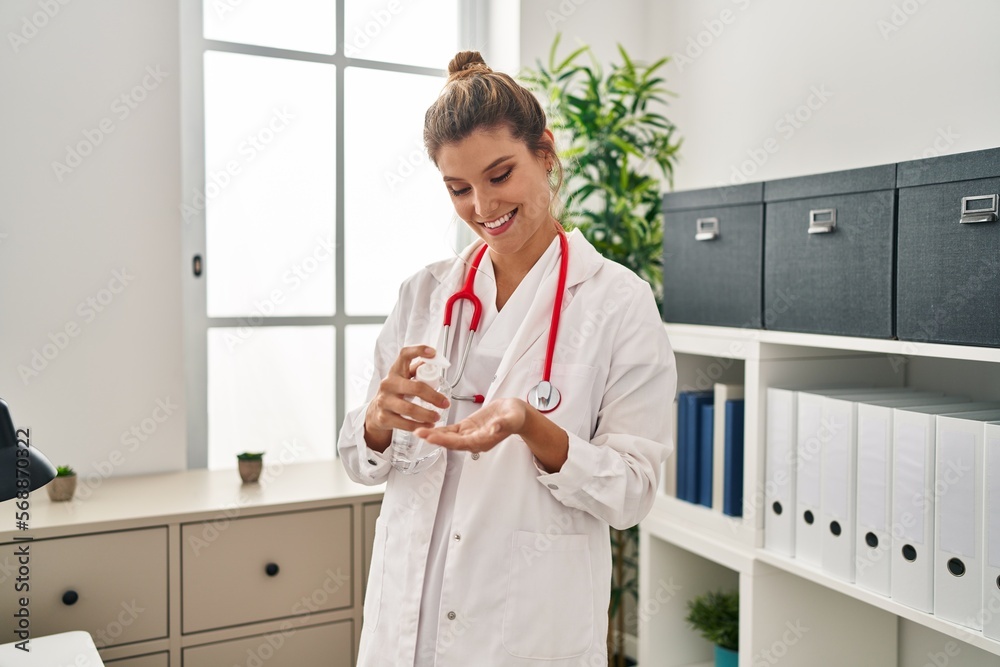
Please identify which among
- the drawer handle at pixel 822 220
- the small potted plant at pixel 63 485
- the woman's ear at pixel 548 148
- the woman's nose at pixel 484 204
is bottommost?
the small potted plant at pixel 63 485

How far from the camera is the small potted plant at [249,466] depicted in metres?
2.27

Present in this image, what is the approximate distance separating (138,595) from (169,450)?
551 millimetres

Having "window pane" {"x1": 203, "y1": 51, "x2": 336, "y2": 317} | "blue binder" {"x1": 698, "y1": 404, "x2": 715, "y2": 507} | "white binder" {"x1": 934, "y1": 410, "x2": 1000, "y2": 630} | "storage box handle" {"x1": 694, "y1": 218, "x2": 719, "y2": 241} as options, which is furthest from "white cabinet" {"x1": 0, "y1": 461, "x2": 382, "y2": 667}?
"white binder" {"x1": 934, "y1": 410, "x2": 1000, "y2": 630}

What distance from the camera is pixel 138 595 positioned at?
195 cm

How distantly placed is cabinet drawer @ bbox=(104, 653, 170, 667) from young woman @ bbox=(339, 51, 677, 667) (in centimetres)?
92

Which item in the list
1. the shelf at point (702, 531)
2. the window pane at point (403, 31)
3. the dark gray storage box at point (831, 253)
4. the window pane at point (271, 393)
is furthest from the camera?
the window pane at point (403, 31)

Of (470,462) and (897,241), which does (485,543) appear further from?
(897,241)

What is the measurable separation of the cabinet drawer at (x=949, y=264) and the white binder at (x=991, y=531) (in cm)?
18

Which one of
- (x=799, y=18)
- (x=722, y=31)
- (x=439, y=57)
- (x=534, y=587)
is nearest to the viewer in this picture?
(x=534, y=587)

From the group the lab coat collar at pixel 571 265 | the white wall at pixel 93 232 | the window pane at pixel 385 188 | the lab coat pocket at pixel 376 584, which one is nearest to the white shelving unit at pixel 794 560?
the lab coat collar at pixel 571 265

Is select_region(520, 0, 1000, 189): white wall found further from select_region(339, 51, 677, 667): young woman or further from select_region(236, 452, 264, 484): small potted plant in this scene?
select_region(236, 452, 264, 484): small potted plant

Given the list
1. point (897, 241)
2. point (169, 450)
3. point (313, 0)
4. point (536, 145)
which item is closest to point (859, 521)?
point (897, 241)

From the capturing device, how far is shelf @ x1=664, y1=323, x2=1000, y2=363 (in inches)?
57.8

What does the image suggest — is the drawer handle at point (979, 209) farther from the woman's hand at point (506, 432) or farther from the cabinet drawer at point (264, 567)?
the cabinet drawer at point (264, 567)
